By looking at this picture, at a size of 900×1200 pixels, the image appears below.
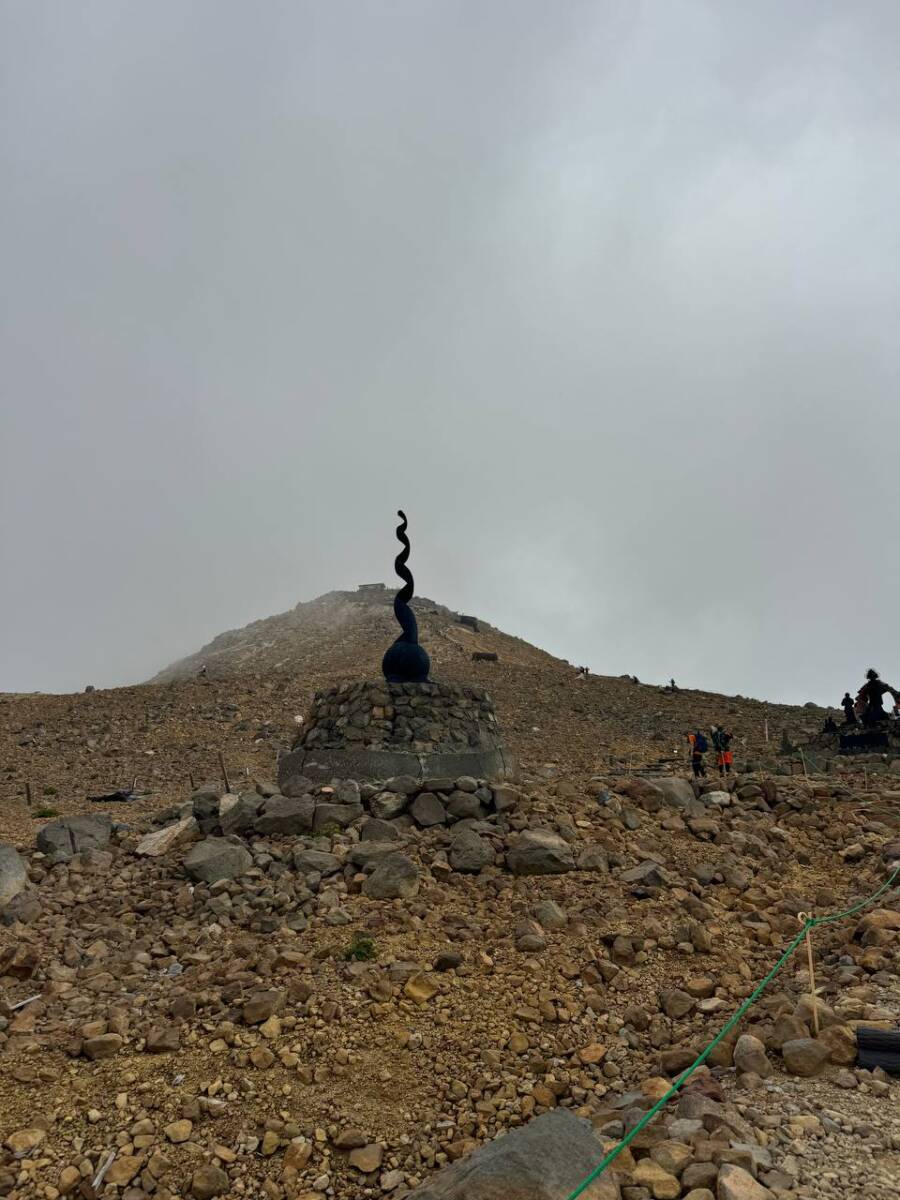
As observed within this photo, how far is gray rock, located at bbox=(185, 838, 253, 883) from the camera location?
9625 mm

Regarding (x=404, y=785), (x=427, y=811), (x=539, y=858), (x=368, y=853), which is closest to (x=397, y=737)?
(x=404, y=785)

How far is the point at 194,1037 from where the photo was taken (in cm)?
663

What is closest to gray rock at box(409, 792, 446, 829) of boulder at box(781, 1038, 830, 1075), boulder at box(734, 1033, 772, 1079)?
boulder at box(734, 1033, 772, 1079)

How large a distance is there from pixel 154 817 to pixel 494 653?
34384 mm

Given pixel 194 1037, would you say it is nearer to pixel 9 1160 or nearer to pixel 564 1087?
pixel 9 1160

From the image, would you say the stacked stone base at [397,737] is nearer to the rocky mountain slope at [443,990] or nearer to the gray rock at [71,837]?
the rocky mountain slope at [443,990]

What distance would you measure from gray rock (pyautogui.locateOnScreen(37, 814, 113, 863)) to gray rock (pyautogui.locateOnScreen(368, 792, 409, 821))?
3913 millimetres

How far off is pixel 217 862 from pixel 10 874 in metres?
2.51

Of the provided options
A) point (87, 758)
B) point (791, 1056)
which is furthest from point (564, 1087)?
point (87, 758)

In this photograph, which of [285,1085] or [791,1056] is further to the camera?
[285,1085]

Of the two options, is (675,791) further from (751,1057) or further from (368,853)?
(751,1057)

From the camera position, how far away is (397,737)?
13.1m

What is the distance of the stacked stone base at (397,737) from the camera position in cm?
1273

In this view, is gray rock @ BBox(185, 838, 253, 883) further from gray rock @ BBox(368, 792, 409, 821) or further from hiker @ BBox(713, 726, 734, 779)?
hiker @ BBox(713, 726, 734, 779)
